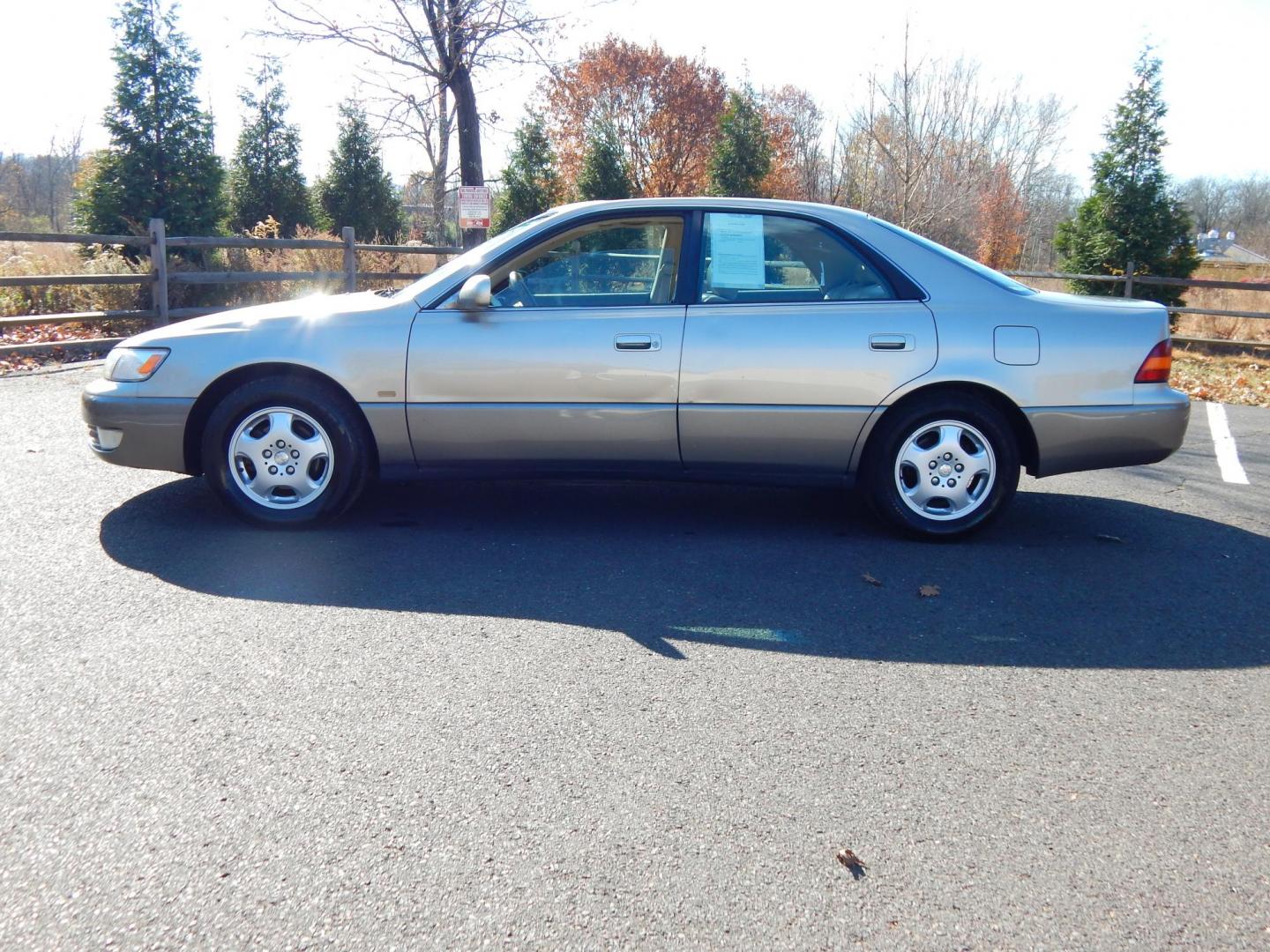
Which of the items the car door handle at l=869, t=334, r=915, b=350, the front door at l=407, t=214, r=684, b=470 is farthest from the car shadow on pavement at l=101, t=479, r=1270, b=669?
the car door handle at l=869, t=334, r=915, b=350

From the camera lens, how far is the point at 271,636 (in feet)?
12.3

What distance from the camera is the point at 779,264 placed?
513cm

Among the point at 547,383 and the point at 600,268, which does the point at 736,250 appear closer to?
the point at 600,268

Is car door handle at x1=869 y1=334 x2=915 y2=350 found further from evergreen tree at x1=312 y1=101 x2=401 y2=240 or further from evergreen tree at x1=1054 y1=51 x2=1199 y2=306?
evergreen tree at x1=312 y1=101 x2=401 y2=240

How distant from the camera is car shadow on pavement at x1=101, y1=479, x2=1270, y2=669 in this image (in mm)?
3908

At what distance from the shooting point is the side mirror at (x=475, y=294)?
15.9 feet

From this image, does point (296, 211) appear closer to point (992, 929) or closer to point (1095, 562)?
point (1095, 562)

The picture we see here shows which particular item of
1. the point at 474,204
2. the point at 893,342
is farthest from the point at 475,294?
the point at 474,204

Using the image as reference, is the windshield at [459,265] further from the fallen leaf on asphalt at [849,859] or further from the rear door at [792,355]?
the fallen leaf on asphalt at [849,859]

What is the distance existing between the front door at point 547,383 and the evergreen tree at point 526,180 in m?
24.4

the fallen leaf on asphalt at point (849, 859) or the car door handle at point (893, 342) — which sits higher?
the car door handle at point (893, 342)

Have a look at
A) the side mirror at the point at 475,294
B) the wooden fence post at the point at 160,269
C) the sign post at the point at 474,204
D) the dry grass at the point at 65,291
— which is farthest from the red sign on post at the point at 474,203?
the side mirror at the point at 475,294

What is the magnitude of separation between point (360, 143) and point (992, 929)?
30.5 meters

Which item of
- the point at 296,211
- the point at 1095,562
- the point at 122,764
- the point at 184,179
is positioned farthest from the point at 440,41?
the point at 122,764
